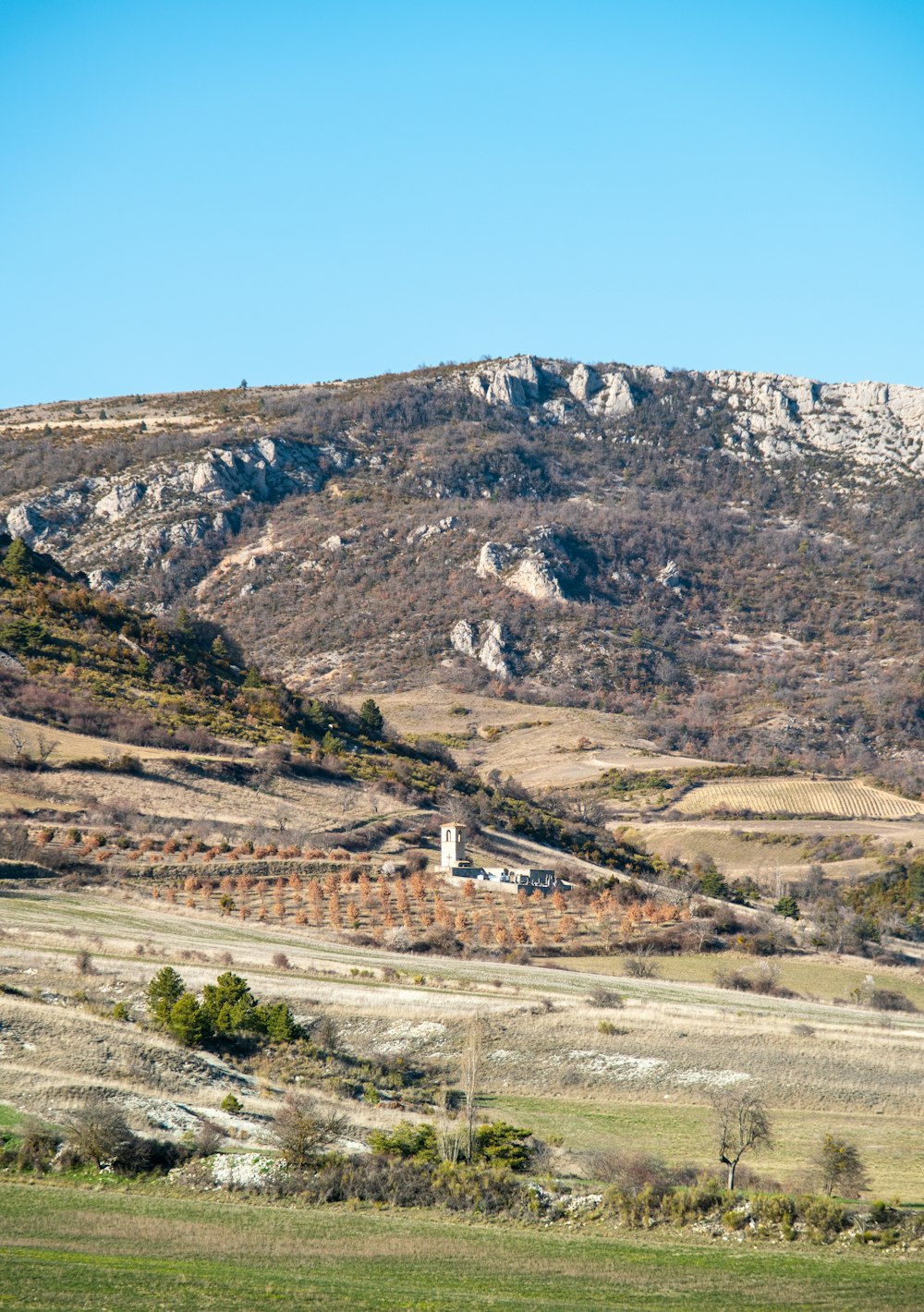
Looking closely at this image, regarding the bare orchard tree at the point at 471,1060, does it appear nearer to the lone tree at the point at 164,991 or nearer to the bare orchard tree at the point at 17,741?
A: the lone tree at the point at 164,991

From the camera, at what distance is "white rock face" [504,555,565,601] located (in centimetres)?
16425

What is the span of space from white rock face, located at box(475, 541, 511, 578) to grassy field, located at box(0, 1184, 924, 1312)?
146989 millimetres

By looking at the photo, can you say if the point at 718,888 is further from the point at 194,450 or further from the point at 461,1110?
the point at 194,450

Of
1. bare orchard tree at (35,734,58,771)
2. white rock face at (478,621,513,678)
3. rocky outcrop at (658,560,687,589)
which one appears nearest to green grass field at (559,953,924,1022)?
bare orchard tree at (35,734,58,771)

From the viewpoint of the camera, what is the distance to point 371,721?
3718 inches

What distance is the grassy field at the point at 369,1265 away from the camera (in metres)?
17.9

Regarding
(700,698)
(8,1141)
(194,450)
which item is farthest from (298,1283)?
Answer: (194,450)

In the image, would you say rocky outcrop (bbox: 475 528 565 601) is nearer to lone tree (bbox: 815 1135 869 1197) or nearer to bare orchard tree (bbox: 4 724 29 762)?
bare orchard tree (bbox: 4 724 29 762)

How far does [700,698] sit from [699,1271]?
130324 millimetres

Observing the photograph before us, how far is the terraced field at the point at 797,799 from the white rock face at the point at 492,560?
64320mm

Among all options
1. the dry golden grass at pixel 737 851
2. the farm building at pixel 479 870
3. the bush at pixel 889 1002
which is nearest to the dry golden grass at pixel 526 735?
the dry golden grass at pixel 737 851

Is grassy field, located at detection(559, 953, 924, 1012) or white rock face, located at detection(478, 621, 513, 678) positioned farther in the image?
white rock face, located at detection(478, 621, 513, 678)

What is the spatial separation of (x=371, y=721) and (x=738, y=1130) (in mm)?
66215

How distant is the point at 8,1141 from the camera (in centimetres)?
2436
